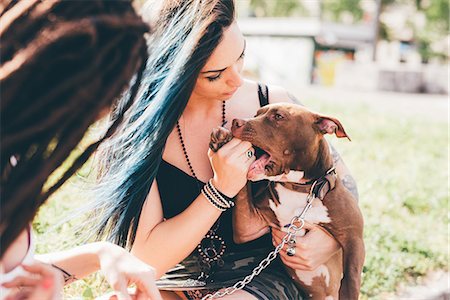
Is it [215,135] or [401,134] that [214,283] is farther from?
[401,134]

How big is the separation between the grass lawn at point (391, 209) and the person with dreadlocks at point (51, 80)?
5.45ft

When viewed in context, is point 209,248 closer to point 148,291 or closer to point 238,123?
point 238,123

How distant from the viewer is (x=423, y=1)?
39.2 meters

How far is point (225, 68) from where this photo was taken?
250 centimetres

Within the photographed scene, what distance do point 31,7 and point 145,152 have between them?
1.26m

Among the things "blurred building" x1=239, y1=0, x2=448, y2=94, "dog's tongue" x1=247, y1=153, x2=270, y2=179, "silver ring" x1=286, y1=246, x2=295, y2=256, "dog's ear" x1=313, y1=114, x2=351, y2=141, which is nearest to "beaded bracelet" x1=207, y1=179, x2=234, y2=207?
"dog's tongue" x1=247, y1=153, x2=270, y2=179

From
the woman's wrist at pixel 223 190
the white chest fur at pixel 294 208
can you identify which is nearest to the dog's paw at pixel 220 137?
the woman's wrist at pixel 223 190

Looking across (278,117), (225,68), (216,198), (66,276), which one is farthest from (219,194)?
(66,276)

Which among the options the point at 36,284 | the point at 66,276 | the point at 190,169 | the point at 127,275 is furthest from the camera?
the point at 190,169

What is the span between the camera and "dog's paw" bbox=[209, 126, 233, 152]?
2502 millimetres

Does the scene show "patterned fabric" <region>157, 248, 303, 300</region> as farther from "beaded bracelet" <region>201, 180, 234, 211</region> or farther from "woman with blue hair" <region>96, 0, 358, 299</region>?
"beaded bracelet" <region>201, 180, 234, 211</region>

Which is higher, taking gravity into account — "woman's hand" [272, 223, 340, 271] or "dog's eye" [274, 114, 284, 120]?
"dog's eye" [274, 114, 284, 120]

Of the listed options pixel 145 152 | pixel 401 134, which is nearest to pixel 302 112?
pixel 145 152

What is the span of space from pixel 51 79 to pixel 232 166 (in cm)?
123
